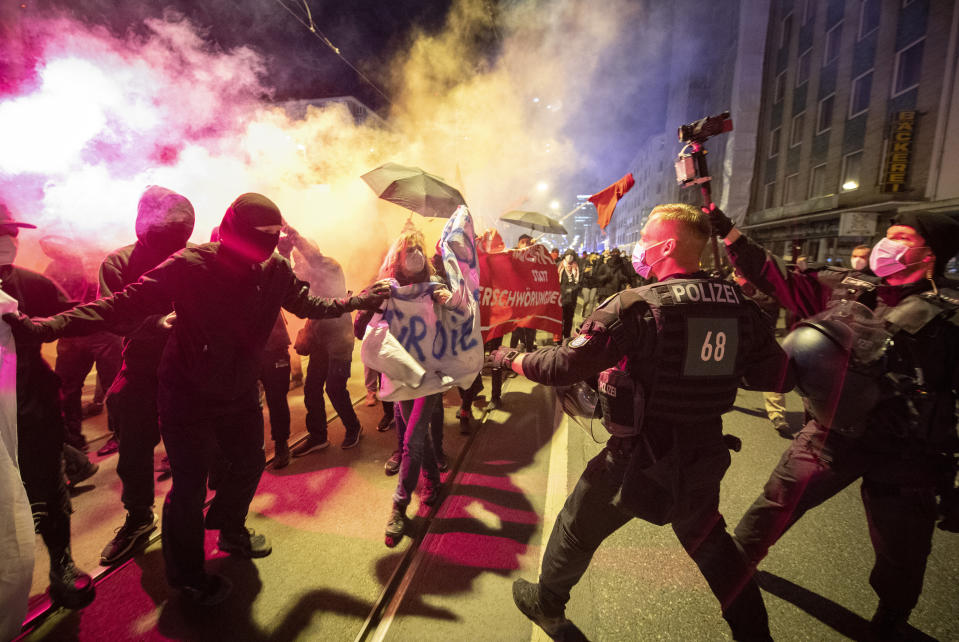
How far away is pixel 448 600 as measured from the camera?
2219 mm

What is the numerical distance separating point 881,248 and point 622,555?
92.5 inches

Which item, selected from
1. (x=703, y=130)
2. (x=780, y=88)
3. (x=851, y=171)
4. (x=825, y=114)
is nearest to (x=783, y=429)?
(x=703, y=130)

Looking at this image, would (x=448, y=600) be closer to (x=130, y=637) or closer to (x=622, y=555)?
(x=622, y=555)

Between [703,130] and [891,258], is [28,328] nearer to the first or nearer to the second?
[703,130]

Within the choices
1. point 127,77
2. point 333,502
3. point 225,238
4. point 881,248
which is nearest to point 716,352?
point 881,248

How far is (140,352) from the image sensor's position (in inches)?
96.3

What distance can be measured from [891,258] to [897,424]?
88 centimetres

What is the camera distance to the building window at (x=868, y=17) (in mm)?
14844

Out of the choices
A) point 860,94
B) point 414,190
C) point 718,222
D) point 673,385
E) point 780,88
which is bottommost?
point 673,385

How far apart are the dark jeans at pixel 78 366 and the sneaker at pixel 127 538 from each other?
1.93 metres

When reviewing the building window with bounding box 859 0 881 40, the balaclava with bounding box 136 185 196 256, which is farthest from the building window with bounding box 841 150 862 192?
the balaclava with bounding box 136 185 196 256

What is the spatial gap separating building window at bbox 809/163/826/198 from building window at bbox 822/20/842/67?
4.60 meters

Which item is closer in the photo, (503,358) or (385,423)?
(503,358)

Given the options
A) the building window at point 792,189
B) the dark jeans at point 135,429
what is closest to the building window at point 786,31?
the building window at point 792,189
